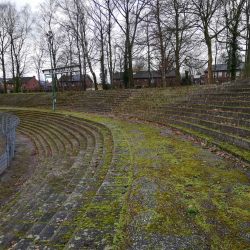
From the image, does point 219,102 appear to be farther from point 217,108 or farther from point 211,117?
point 211,117

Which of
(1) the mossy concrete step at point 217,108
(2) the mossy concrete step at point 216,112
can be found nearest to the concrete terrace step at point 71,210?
(2) the mossy concrete step at point 216,112

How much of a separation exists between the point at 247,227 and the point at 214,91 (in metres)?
9.67

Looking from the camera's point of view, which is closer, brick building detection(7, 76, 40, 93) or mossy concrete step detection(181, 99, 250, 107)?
mossy concrete step detection(181, 99, 250, 107)

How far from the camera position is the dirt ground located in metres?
6.64

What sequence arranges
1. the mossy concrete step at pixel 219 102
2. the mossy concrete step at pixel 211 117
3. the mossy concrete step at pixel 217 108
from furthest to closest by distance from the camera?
the mossy concrete step at pixel 219 102 → the mossy concrete step at pixel 217 108 → the mossy concrete step at pixel 211 117

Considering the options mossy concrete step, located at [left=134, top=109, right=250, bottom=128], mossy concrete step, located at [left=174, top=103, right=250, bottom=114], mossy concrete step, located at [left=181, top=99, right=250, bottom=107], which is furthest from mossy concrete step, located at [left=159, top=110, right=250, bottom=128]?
mossy concrete step, located at [left=181, top=99, right=250, bottom=107]

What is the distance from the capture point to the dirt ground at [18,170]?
21.8 feet

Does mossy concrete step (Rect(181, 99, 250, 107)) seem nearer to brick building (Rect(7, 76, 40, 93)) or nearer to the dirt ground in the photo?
the dirt ground

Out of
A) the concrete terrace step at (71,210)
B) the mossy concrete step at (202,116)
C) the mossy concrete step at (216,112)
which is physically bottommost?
the concrete terrace step at (71,210)

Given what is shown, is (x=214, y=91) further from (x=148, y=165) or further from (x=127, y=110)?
(x=148, y=165)

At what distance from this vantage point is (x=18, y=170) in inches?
335

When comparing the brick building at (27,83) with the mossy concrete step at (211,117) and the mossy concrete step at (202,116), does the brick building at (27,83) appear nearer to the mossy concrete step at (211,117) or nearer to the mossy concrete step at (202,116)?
the mossy concrete step at (202,116)

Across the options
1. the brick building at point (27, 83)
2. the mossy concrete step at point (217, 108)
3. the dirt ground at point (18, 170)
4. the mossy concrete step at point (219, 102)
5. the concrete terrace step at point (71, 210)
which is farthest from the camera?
the brick building at point (27, 83)

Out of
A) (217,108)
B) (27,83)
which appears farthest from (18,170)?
(27,83)
